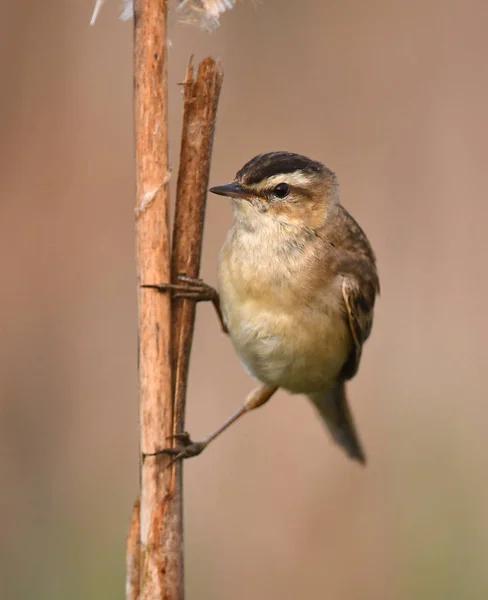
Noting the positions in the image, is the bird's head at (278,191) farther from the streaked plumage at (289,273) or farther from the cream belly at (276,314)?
the cream belly at (276,314)

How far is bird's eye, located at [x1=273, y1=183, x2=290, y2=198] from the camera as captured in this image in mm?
3325

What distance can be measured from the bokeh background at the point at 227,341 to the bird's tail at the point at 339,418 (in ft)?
0.89

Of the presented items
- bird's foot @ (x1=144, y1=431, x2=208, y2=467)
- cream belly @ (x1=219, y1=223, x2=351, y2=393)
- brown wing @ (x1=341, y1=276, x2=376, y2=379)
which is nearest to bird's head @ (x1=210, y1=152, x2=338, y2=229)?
cream belly @ (x1=219, y1=223, x2=351, y2=393)

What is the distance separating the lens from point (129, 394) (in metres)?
4.74

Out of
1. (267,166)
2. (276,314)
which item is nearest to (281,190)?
(267,166)

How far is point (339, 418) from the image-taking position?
14.0 ft

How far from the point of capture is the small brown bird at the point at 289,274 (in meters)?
3.28

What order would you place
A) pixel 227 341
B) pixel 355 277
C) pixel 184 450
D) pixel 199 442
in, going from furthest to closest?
pixel 227 341, pixel 355 277, pixel 199 442, pixel 184 450

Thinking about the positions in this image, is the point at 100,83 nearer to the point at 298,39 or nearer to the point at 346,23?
the point at 298,39

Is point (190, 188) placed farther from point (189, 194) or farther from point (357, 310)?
point (357, 310)

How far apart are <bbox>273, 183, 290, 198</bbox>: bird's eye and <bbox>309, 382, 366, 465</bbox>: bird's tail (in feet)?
3.84

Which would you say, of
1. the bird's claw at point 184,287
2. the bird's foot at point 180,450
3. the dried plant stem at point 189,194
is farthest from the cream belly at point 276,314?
the bird's foot at point 180,450

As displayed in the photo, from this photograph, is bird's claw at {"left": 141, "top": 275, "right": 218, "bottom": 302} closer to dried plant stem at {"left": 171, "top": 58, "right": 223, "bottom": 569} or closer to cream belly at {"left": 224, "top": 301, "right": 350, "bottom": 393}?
A: dried plant stem at {"left": 171, "top": 58, "right": 223, "bottom": 569}

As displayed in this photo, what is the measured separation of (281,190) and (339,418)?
4.59 feet
